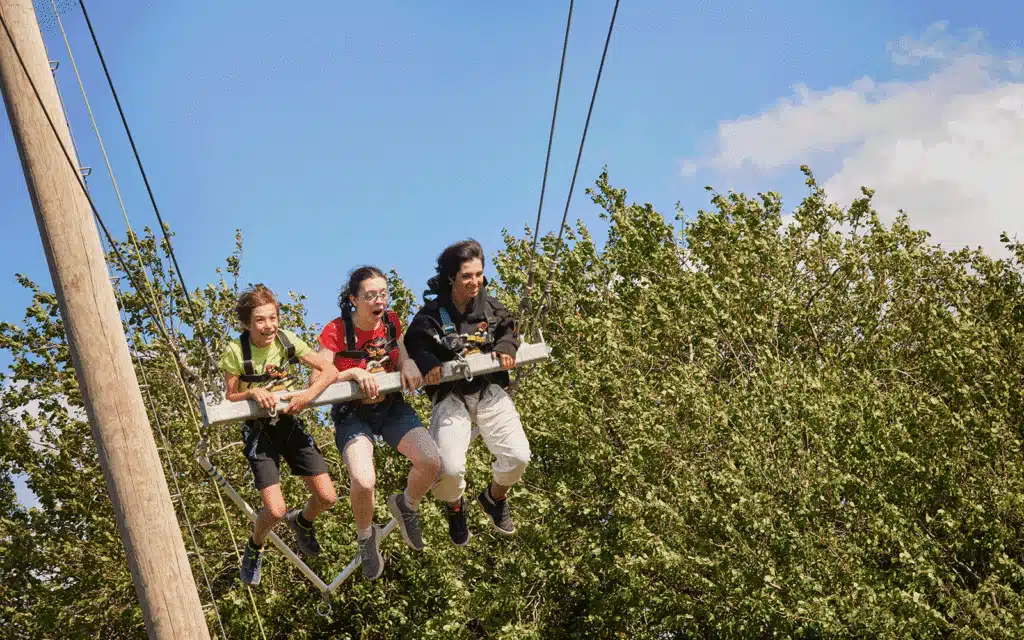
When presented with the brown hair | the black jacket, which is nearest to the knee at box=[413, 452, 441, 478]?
the black jacket

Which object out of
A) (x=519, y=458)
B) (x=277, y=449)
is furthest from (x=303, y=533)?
(x=519, y=458)

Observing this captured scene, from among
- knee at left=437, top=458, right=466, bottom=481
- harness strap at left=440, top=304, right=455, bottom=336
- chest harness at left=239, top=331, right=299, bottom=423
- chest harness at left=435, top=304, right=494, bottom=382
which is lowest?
knee at left=437, top=458, right=466, bottom=481

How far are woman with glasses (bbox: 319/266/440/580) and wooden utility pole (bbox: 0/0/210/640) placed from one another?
0.96 meters

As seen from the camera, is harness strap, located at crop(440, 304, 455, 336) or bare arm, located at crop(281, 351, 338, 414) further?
harness strap, located at crop(440, 304, 455, 336)

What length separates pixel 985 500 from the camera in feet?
53.5

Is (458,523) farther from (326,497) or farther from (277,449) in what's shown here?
(277,449)

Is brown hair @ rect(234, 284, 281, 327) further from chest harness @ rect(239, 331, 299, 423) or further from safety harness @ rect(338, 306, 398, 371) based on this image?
safety harness @ rect(338, 306, 398, 371)

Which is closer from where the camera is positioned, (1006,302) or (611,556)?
(611,556)

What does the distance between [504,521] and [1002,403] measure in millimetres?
13326

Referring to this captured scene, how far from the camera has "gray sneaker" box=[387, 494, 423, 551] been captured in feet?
20.5

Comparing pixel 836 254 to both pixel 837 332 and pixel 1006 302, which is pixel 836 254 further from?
pixel 1006 302

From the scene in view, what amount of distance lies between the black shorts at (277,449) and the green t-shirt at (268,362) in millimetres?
245

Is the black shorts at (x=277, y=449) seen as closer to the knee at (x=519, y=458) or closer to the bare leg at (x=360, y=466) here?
the bare leg at (x=360, y=466)

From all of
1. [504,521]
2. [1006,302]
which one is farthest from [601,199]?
[504,521]
